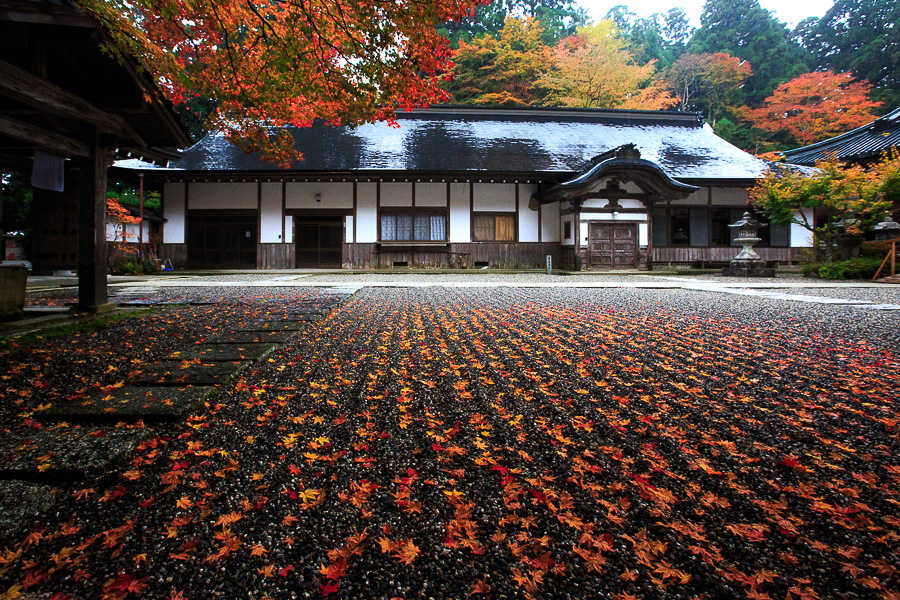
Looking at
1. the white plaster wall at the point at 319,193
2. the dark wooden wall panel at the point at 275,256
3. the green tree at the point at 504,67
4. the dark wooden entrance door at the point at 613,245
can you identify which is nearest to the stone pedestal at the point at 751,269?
the dark wooden entrance door at the point at 613,245

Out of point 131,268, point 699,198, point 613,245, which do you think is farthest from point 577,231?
point 131,268

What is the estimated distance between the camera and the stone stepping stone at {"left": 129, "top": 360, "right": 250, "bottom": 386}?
2535 millimetres

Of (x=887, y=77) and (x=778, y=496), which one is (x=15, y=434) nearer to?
(x=778, y=496)

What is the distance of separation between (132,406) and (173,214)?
15.3 meters

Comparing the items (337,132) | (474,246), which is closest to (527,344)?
(474,246)

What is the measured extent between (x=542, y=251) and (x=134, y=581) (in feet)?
50.8

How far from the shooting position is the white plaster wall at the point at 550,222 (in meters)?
15.9

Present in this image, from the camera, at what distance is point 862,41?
28.2 m

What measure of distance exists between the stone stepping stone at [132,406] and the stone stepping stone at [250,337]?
3.95ft

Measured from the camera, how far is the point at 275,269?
15023 mm

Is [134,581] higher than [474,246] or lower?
lower

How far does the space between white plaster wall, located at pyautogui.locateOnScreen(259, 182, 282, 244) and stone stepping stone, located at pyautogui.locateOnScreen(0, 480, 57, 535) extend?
14.7 meters

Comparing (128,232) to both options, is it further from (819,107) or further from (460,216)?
(819,107)

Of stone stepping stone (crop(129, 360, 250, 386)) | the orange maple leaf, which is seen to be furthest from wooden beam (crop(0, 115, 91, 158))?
the orange maple leaf
